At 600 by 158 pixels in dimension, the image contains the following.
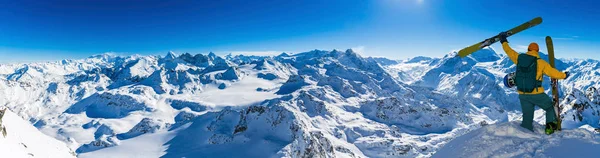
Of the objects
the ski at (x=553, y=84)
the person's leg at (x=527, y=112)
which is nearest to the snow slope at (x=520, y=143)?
the person's leg at (x=527, y=112)

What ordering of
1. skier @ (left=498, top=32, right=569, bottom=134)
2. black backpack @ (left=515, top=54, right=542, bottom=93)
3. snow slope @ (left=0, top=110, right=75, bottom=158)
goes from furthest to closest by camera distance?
snow slope @ (left=0, top=110, right=75, bottom=158) → black backpack @ (left=515, top=54, right=542, bottom=93) → skier @ (left=498, top=32, right=569, bottom=134)

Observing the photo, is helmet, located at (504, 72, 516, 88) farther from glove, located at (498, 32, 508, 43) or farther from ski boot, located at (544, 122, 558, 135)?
ski boot, located at (544, 122, 558, 135)

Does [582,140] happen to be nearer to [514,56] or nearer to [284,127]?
[514,56]

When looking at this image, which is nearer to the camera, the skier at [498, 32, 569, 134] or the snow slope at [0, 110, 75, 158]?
the skier at [498, 32, 569, 134]

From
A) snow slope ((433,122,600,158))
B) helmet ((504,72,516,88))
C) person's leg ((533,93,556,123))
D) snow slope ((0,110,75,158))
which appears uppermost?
helmet ((504,72,516,88))

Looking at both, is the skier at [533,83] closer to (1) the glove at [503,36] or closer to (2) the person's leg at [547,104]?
(2) the person's leg at [547,104]

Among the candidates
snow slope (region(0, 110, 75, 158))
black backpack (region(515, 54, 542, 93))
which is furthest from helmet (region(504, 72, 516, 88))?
snow slope (region(0, 110, 75, 158))

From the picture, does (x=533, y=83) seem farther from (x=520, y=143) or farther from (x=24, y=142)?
(x=24, y=142)
